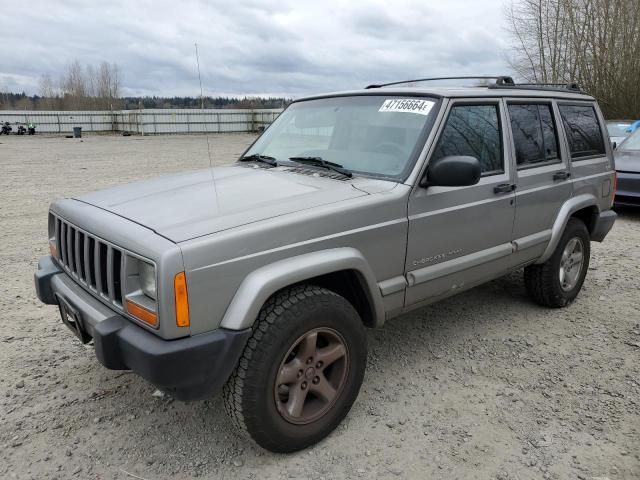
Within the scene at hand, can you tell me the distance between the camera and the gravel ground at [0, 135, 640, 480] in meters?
2.64

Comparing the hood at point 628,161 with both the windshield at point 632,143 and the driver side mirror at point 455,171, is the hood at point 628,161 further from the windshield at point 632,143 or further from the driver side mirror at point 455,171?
the driver side mirror at point 455,171

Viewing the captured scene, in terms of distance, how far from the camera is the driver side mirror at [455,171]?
2.87 metres

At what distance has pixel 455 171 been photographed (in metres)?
2.88

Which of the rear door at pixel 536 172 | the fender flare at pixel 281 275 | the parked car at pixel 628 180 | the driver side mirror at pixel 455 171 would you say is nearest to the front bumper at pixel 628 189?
the parked car at pixel 628 180

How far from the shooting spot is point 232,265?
2334 millimetres

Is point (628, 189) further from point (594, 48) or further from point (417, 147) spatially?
point (594, 48)

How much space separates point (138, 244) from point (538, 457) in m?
2.29

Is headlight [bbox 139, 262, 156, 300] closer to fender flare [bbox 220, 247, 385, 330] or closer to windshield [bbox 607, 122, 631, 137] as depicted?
fender flare [bbox 220, 247, 385, 330]

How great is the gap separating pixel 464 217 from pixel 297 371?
1.52 metres

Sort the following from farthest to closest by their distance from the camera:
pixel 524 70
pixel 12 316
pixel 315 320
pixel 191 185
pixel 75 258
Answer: pixel 524 70
pixel 12 316
pixel 191 185
pixel 75 258
pixel 315 320

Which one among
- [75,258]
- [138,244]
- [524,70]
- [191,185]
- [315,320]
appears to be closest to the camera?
[138,244]

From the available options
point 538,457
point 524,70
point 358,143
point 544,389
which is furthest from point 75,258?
point 524,70

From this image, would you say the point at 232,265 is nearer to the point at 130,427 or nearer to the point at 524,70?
the point at 130,427

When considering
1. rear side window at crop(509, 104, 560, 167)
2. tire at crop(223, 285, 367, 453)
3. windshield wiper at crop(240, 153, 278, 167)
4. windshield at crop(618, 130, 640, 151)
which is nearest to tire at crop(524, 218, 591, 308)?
rear side window at crop(509, 104, 560, 167)
